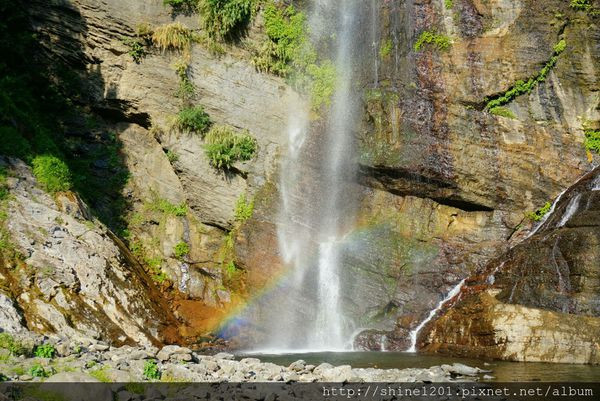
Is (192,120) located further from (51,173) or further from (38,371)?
(38,371)

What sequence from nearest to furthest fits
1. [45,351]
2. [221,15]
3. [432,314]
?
1. [45,351]
2. [432,314]
3. [221,15]

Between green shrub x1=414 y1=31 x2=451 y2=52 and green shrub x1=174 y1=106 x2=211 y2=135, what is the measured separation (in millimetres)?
7477

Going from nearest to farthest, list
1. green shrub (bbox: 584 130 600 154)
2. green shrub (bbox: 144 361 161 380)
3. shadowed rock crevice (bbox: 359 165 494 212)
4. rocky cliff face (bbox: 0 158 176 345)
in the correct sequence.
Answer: green shrub (bbox: 144 361 161 380), rocky cliff face (bbox: 0 158 176 345), shadowed rock crevice (bbox: 359 165 494 212), green shrub (bbox: 584 130 600 154)

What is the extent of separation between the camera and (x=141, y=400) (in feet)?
23.5

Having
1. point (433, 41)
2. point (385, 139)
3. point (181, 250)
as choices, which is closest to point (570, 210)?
point (385, 139)

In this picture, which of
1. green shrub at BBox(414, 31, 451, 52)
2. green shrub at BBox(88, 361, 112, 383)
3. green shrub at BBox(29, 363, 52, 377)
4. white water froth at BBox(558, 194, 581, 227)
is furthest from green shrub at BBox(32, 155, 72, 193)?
white water froth at BBox(558, 194, 581, 227)

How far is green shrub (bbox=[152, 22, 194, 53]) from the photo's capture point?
19.0 m

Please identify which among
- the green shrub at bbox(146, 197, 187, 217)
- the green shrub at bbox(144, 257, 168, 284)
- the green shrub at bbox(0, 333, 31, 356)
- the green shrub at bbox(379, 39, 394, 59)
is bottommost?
the green shrub at bbox(144, 257, 168, 284)

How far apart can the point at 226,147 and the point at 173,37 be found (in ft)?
14.0

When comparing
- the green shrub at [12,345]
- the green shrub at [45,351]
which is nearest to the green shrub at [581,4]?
the green shrub at [45,351]

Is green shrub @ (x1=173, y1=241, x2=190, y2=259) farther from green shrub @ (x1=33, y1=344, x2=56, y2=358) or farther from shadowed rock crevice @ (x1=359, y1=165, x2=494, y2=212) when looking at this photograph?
green shrub @ (x1=33, y1=344, x2=56, y2=358)

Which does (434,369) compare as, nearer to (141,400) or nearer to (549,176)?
(141,400)

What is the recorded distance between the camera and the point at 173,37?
62.4 ft

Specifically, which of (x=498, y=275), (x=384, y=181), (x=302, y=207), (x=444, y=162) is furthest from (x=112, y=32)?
(x=498, y=275)
